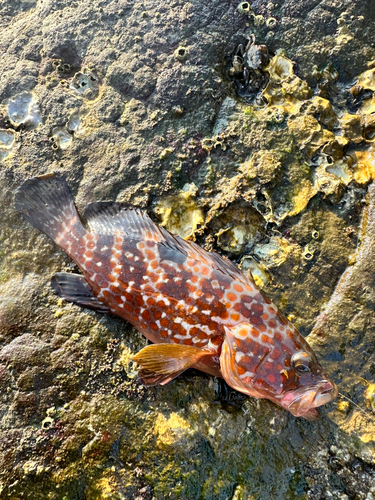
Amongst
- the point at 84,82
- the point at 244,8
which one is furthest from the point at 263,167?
the point at 84,82

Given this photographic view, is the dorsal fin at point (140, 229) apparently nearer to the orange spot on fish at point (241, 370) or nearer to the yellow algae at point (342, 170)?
the orange spot on fish at point (241, 370)

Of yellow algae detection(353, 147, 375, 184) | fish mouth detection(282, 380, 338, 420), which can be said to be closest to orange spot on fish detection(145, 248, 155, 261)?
fish mouth detection(282, 380, 338, 420)

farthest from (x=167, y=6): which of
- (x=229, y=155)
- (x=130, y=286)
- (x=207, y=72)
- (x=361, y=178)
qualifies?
(x=130, y=286)

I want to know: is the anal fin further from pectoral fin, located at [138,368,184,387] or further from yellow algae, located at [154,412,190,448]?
Result: yellow algae, located at [154,412,190,448]

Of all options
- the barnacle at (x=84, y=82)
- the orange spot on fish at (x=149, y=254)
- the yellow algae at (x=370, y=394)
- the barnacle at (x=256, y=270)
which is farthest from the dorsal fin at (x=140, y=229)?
the yellow algae at (x=370, y=394)

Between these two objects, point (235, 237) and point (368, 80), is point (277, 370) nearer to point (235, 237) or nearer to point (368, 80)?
point (235, 237)

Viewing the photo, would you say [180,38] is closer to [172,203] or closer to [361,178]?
[172,203]
